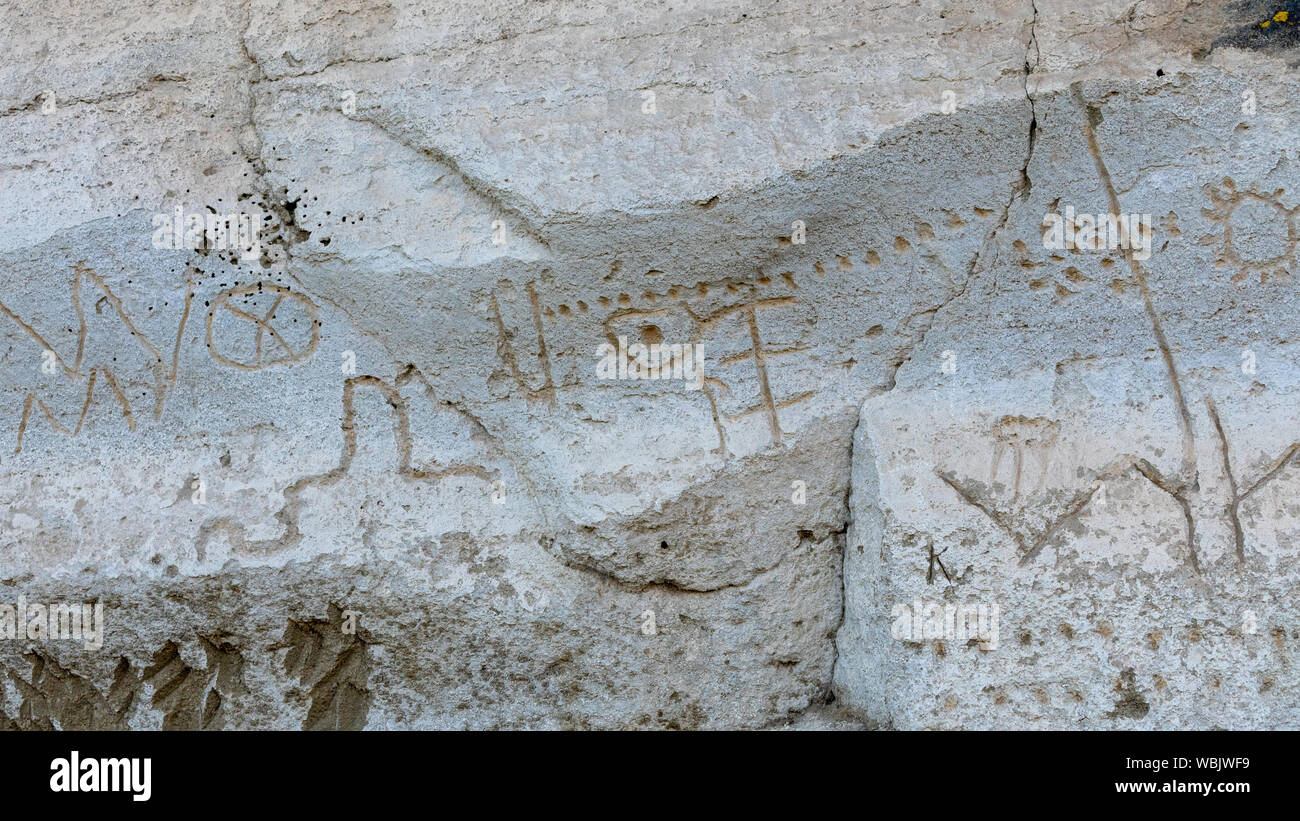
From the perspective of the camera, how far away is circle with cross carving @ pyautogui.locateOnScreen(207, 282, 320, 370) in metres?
2.63

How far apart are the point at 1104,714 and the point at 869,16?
144 centimetres

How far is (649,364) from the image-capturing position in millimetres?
2568

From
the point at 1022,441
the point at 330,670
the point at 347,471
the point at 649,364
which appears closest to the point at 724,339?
the point at 649,364

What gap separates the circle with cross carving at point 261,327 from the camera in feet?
8.63

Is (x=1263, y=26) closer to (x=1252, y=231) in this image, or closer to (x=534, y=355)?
(x=1252, y=231)

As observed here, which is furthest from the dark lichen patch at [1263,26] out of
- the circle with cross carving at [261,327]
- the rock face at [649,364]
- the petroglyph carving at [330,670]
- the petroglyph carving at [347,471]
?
the petroglyph carving at [330,670]

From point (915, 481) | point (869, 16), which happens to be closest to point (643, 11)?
point (869, 16)

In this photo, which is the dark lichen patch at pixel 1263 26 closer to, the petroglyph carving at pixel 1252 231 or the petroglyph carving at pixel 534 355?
the petroglyph carving at pixel 1252 231

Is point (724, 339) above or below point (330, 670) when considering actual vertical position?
above

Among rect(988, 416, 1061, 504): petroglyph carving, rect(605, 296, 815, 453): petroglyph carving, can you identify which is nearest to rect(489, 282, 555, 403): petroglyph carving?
rect(605, 296, 815, 453): petroglyph carving

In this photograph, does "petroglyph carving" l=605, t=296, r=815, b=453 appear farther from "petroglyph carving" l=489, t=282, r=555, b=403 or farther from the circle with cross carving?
the circle with cross carving

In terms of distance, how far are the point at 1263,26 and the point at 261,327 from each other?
2.11m

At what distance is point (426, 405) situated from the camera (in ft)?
8.70

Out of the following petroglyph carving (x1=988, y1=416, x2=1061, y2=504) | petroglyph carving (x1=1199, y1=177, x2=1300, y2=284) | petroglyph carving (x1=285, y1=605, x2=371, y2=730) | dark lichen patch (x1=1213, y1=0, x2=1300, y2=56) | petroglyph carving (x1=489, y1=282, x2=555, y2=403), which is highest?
dark lichen patch (x1=1213, y1=0, x2=1300, y2=56)
